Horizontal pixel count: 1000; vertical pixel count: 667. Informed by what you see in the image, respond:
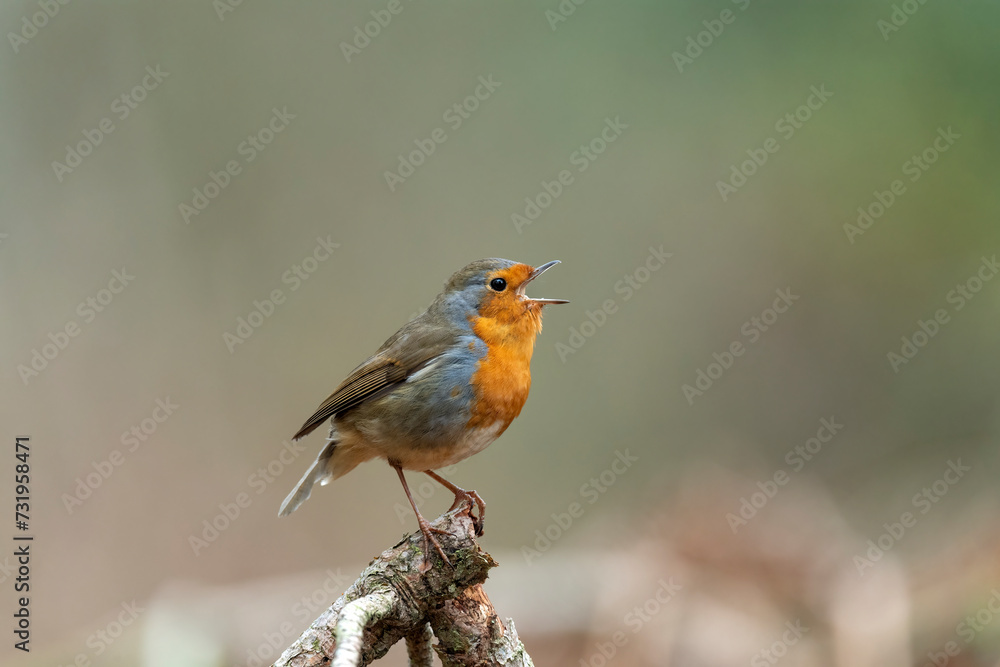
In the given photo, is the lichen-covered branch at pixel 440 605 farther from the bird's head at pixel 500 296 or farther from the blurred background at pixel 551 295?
the blurred background at pixel 551 295

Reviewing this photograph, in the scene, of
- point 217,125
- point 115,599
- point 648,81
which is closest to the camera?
point 115,599

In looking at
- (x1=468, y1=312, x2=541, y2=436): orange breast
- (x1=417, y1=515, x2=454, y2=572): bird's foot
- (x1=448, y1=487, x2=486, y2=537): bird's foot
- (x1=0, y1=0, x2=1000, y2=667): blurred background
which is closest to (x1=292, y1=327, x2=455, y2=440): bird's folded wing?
(x1=468, y1=312, x2=541, y2=436): orange breast

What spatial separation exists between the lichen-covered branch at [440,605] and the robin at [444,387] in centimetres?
62

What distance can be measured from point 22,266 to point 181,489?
76.2 inches

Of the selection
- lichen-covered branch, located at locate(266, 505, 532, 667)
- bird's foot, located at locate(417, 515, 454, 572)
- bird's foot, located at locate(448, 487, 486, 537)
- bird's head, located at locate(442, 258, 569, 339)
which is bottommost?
lichen-covered branch, located at locate(266, 505, 532, 667)

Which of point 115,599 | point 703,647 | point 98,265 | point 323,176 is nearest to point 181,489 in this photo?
point 115,599

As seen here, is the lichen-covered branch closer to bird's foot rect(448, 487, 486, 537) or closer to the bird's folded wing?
bird's foot rect(448, 487, 486, 537)

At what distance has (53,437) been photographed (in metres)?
5.48

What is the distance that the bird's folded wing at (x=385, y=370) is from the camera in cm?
332

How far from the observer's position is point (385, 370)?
3434 millimetres

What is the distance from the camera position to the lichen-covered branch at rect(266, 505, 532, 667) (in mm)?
2086

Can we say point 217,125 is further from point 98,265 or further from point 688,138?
point 688,138

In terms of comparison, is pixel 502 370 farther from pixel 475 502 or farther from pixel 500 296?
pixel 475 502

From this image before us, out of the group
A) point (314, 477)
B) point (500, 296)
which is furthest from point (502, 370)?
point (314, 477)
